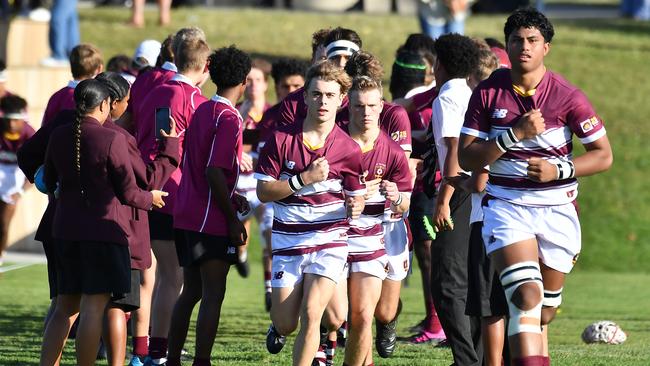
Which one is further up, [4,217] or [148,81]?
[148,81]

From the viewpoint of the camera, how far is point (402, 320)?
12.4 meters

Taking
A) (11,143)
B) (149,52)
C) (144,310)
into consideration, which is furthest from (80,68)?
(11,143)

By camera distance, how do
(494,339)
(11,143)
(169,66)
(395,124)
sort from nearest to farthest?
1. (494,339)
2. (395,124)
3. (169,66)
4. (11,143)

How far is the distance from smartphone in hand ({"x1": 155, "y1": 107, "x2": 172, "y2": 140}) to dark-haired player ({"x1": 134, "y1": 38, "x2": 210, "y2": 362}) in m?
0.09

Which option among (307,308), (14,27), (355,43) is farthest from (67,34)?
(307,308)

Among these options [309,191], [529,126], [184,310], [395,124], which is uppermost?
[529,126]

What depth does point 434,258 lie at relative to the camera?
908cm

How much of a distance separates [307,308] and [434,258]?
5.12ft

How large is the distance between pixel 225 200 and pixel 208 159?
30 centimetres

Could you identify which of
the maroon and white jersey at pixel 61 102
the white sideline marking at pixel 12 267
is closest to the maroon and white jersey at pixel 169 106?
the maroon and white jersey at pixel 61 102

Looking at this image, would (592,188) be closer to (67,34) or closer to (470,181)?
(67,34)

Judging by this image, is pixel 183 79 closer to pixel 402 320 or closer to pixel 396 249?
pixel 396 249

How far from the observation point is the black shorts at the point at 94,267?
7754 millimetres

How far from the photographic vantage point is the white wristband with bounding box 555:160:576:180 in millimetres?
7262
